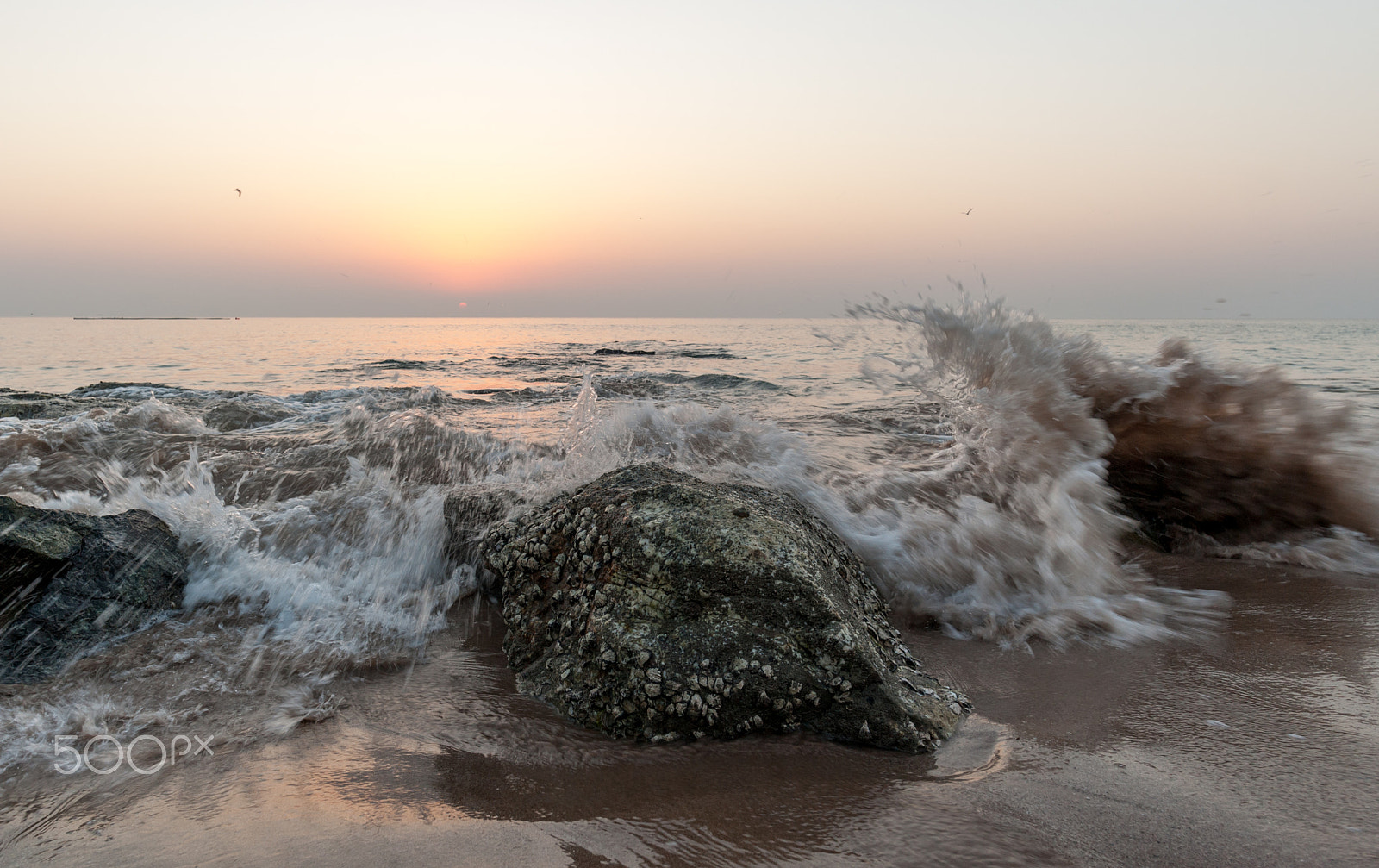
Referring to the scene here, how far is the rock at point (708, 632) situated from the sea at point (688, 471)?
150mm

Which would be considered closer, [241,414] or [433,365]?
[241,414]

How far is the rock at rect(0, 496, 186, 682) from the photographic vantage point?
279 centimetres

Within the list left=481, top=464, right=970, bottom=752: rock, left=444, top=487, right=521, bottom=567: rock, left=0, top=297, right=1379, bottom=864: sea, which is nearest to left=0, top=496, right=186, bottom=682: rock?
left=0, top=297, right=1379, bottom=864: sea

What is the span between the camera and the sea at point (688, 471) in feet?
7.66

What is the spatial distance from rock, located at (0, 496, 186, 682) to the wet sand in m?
1.02

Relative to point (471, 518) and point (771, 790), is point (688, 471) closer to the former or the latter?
point (471, 518)
